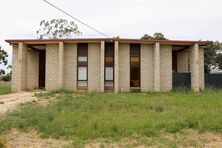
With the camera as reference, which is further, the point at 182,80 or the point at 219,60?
the point at 219,60

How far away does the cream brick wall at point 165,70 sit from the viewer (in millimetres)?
24406

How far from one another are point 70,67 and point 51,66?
5.40ft

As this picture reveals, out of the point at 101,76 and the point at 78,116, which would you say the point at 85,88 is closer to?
the point at 101,76

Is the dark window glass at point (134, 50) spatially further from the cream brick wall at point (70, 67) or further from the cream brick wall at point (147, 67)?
the cream brick wall at point (70, 67)

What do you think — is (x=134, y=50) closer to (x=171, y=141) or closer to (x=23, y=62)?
(x=23, y=62)

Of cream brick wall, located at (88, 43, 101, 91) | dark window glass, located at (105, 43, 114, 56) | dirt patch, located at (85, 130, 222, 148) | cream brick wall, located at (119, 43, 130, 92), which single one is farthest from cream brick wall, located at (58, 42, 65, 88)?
dirt patch, located at (85, 130, 222, 148)

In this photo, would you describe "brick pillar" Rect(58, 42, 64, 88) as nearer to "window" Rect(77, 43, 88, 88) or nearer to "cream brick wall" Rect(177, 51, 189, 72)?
"window" Rect(77, 43, 88, 88)

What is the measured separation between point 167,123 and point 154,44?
15194 millimetres

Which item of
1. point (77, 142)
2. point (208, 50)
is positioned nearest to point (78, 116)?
point (77, 142)

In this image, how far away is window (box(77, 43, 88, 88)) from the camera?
2459cm

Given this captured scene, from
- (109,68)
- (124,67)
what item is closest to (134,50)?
(124,67)

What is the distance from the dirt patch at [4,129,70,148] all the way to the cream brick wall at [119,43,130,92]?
15385 mm

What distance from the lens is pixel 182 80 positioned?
81.3ft

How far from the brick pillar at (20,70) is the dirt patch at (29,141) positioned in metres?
15.2
